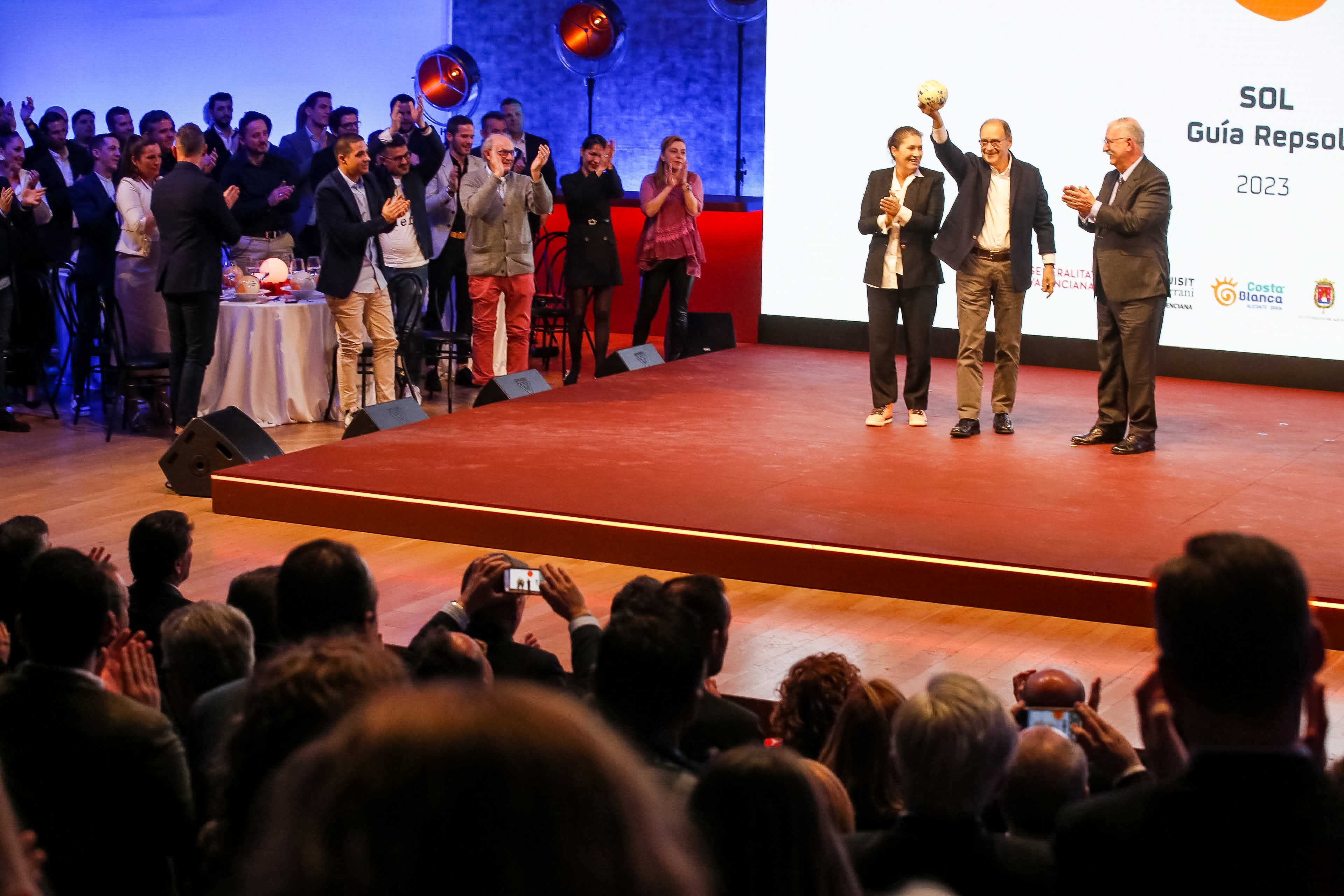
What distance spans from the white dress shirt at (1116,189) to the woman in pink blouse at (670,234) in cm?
300

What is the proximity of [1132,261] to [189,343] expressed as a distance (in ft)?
14.4

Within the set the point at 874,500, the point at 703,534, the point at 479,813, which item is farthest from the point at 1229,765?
the point at 874,500

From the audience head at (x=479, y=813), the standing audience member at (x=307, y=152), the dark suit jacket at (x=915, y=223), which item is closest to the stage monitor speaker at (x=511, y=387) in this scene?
the standing audience member at (x=307, y=152)

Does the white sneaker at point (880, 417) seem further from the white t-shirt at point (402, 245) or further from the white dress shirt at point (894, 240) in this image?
the white t-shirt at point (402, 245)

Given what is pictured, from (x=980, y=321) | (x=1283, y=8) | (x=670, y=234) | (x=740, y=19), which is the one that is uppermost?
(x=740, y=19)

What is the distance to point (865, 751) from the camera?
86.6 inches

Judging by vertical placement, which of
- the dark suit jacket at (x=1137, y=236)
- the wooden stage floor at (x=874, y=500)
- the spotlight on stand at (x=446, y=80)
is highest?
the spotlight on stand at (x=446, y=80)

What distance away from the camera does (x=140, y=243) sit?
7.95m

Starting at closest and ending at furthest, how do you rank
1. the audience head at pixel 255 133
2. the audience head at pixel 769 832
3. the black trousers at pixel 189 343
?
the audience head at pixel 769 832 → the black trousers at pixel 189 343 → the audience head at pixel 255 133

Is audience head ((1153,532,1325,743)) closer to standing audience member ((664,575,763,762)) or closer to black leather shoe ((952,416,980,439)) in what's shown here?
standing audience member ((664,575,763,762))

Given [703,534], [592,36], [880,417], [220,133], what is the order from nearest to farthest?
[703,534] → [880,417] → [220,133] → [592,36]

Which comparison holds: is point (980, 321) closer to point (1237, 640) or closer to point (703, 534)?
point (703, 534)

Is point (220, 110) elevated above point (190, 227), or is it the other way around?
point (220, 110)

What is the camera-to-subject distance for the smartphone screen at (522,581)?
2939 millimetres
